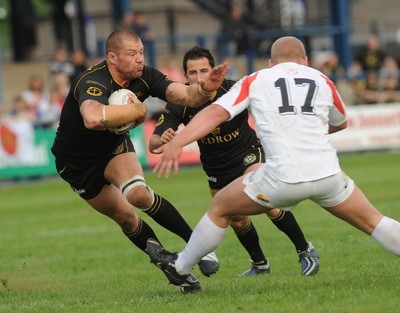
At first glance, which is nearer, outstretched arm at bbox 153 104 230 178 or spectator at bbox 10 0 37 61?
outstretched arm at bbox 153 104 230 178

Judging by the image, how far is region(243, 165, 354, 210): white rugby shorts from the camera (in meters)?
7.19

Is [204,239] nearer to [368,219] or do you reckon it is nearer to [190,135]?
[190,135]

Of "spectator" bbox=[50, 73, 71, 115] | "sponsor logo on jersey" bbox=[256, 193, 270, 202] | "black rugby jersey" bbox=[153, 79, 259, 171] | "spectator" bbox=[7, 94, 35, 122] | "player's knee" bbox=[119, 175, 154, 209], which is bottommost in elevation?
"spectator" bbox=[7, 94, 35, 122]

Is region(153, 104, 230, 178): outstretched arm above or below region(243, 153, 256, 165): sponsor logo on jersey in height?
above

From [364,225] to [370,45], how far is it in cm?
2274

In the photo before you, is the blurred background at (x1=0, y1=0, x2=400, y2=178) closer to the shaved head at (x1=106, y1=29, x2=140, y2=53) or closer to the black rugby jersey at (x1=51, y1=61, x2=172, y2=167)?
the black rugby jersey at (x1=51, y1=61, x2=172, y2=167)

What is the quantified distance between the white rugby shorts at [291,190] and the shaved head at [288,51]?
851mm

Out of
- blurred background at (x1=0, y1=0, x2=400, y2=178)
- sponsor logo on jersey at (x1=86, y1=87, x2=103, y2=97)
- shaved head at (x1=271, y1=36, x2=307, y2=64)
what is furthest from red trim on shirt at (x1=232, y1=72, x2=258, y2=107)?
blurred background at (x1=0, y1=0, x2=400, y2=178)

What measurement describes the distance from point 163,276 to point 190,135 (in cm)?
304

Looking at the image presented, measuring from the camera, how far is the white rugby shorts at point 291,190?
7.19m

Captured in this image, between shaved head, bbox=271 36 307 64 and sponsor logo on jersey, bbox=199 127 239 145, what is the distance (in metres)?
1.79

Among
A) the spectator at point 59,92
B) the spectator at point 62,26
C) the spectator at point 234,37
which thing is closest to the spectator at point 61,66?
the spectator at point 59,92

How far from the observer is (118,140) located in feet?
29.2

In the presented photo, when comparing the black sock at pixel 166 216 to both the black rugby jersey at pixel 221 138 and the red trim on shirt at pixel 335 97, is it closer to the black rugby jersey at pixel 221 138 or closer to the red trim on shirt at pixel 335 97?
the black rugby jersey at pixel 221 138
